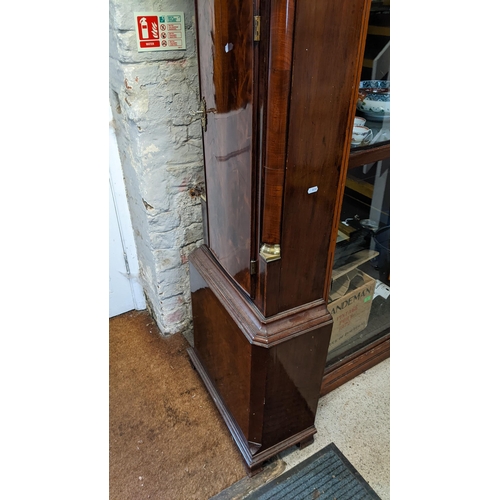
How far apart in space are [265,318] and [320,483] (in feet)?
2.13

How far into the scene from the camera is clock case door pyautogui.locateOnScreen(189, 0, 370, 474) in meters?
0.79

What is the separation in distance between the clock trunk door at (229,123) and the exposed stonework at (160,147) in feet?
0.80

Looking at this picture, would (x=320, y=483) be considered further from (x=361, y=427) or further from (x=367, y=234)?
(x=367, y=234)

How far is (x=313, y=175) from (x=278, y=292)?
323mm

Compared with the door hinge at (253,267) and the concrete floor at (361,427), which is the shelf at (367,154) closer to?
the door hinge at (253,267)

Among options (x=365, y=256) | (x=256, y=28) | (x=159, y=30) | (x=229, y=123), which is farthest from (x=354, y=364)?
(x=159, y=30)

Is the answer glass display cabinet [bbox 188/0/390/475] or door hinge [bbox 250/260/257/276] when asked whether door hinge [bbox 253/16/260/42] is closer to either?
glass display cabinet [bbox 188/0/390/475]

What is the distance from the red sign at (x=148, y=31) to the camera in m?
1.22

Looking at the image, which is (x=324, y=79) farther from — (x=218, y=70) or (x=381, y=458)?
(x=381, y=458)

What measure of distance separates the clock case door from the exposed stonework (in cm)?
23

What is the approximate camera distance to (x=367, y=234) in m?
1.59

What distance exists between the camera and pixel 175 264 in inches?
66.0

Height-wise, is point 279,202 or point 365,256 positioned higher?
point 279,202

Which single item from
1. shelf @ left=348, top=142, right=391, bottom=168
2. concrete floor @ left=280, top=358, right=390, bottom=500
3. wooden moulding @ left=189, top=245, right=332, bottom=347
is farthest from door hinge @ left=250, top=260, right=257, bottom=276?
concrete floor @ left=280, top=358, right=390, bottom=500
